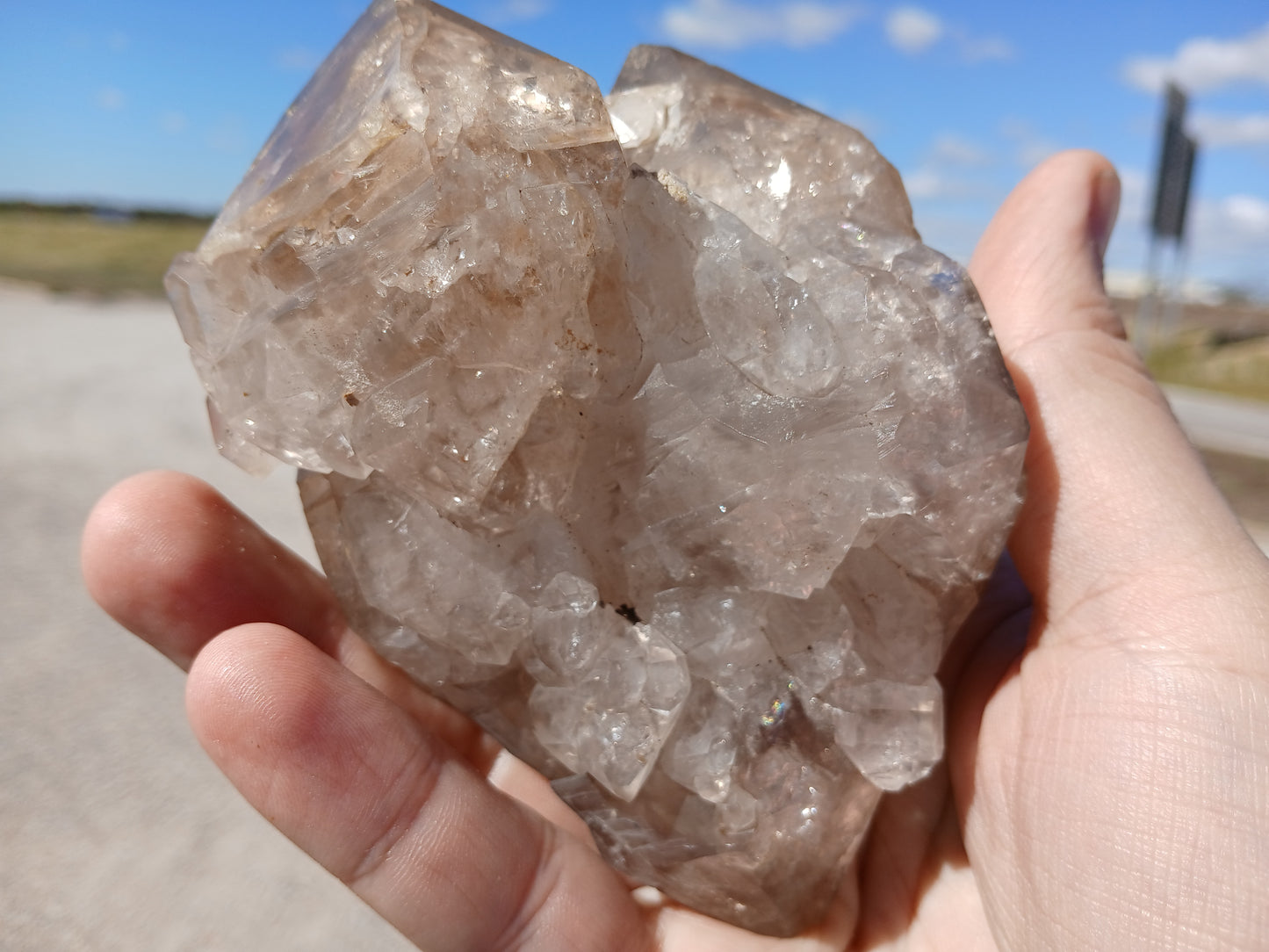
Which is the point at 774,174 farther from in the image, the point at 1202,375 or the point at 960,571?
the point at 1202,375

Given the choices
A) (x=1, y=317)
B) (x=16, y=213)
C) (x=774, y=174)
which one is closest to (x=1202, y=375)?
(x=774, y=174)

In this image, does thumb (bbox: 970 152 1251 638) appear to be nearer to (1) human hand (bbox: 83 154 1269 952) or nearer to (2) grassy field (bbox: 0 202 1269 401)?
(1) human hand (bbox: 83 154 1269 952)

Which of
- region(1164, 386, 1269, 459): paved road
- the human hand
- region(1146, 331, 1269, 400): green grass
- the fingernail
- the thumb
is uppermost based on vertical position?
the fingernail

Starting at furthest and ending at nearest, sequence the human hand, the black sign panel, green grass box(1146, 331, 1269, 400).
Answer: green grass box(1146, 331, 1269, 400)
the black sign panel
the human hand

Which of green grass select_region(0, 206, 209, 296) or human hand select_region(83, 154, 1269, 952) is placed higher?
human hand select_region(83, 154, 1269, 952)

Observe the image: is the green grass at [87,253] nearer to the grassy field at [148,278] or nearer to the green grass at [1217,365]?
the grassy field at [148,278]

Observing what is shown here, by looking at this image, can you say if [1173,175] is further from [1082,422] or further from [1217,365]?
[1082,422]

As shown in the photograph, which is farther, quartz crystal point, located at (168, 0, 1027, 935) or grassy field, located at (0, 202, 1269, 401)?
grassy field, located at (0, 202, 1269, 401)

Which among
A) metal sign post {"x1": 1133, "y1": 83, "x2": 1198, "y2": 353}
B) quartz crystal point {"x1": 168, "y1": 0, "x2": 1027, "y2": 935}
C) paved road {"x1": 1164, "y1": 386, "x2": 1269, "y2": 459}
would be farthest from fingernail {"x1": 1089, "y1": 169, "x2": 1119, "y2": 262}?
metal sign post {"x1": 1133, "y1": 83, "x2": 1198, "y2": 353}
